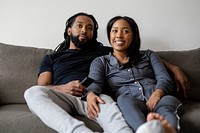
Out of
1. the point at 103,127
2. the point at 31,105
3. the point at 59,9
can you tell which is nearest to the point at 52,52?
the point at 59,9

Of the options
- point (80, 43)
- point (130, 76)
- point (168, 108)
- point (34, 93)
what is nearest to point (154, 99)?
point (168, 108)

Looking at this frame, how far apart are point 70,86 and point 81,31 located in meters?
0.49

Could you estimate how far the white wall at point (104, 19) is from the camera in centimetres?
197

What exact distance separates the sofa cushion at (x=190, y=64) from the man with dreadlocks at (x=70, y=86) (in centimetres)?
12

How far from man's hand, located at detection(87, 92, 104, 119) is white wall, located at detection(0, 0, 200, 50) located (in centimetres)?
87

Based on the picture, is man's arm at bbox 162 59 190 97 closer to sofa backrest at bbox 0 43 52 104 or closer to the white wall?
the white wall

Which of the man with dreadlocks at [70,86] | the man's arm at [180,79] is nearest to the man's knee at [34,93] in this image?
the man with dreadlocks at [70,86]

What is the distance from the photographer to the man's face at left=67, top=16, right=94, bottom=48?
173 centimetres

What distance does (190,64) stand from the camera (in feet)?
5.31

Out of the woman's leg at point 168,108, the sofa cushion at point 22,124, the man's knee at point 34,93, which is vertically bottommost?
the sofa cushion at point 22,124

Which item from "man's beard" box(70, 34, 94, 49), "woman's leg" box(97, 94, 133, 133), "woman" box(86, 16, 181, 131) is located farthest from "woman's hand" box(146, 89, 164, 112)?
"man's beard" box(70, 34, 94, 49)

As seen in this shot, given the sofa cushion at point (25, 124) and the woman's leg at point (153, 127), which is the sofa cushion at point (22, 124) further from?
the woman's leg at point (153, 127)

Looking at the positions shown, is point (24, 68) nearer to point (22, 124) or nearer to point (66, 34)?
point (66, 34)

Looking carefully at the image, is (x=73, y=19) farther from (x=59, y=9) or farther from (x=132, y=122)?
(x=132, y=122)
